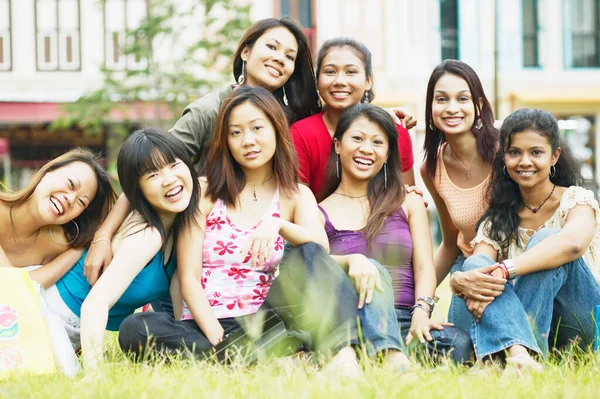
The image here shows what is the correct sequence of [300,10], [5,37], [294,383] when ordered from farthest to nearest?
[300,10]
[5,37]
[294,383]

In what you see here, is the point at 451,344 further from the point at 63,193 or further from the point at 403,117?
the point at 63,193

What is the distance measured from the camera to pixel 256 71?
174 inches

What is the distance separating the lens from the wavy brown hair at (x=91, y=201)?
376 centimetres

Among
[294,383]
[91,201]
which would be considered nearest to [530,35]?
[91,201]

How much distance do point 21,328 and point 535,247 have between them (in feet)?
6.68

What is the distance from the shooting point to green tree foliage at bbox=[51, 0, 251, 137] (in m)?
14.1

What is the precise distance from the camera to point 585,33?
60.4 feet

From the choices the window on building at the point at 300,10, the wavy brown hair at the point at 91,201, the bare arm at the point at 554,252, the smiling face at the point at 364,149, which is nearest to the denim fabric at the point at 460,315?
the bare arm at the point at 554,252

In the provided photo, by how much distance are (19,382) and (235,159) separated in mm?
1330

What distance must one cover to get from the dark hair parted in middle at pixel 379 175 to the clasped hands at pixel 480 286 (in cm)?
53

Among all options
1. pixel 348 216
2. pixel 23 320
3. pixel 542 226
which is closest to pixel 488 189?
pixel 542 226

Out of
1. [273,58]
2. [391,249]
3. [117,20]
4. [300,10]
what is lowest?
[391,249]

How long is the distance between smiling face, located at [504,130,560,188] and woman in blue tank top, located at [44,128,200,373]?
4.58 feet

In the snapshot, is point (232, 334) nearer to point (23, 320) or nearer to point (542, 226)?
point (23, 320)
